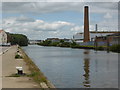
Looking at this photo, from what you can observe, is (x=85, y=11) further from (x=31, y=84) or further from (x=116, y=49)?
Result: (x=31, y=84)

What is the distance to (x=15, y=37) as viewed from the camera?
6491 inches

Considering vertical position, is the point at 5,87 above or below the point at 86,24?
below

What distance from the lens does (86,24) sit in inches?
4166

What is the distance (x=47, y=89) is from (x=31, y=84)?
1.40 m

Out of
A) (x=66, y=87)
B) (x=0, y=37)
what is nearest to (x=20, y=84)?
(x=66, y=87)

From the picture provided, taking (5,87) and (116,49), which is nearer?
(5,87)

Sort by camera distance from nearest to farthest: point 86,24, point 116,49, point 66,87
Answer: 1. point 66,87
2. point 116,49
3. point 86,24

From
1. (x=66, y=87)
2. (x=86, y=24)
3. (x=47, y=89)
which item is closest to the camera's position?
(x=47, y=89)

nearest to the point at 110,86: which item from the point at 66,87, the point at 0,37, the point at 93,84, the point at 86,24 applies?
the point at 93,84

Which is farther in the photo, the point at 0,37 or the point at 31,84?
the point at 0,37

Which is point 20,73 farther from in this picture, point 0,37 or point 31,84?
point 0,37

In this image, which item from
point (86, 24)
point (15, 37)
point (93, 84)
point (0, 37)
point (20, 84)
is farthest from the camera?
point (15, 37)

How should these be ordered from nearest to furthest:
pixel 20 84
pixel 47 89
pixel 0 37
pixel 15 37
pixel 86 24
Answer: pixel 47 89
pixel 20 84
pixel 86 24
pixel 0 37
pixel 15 37

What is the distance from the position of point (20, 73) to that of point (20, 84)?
12.1 feet
